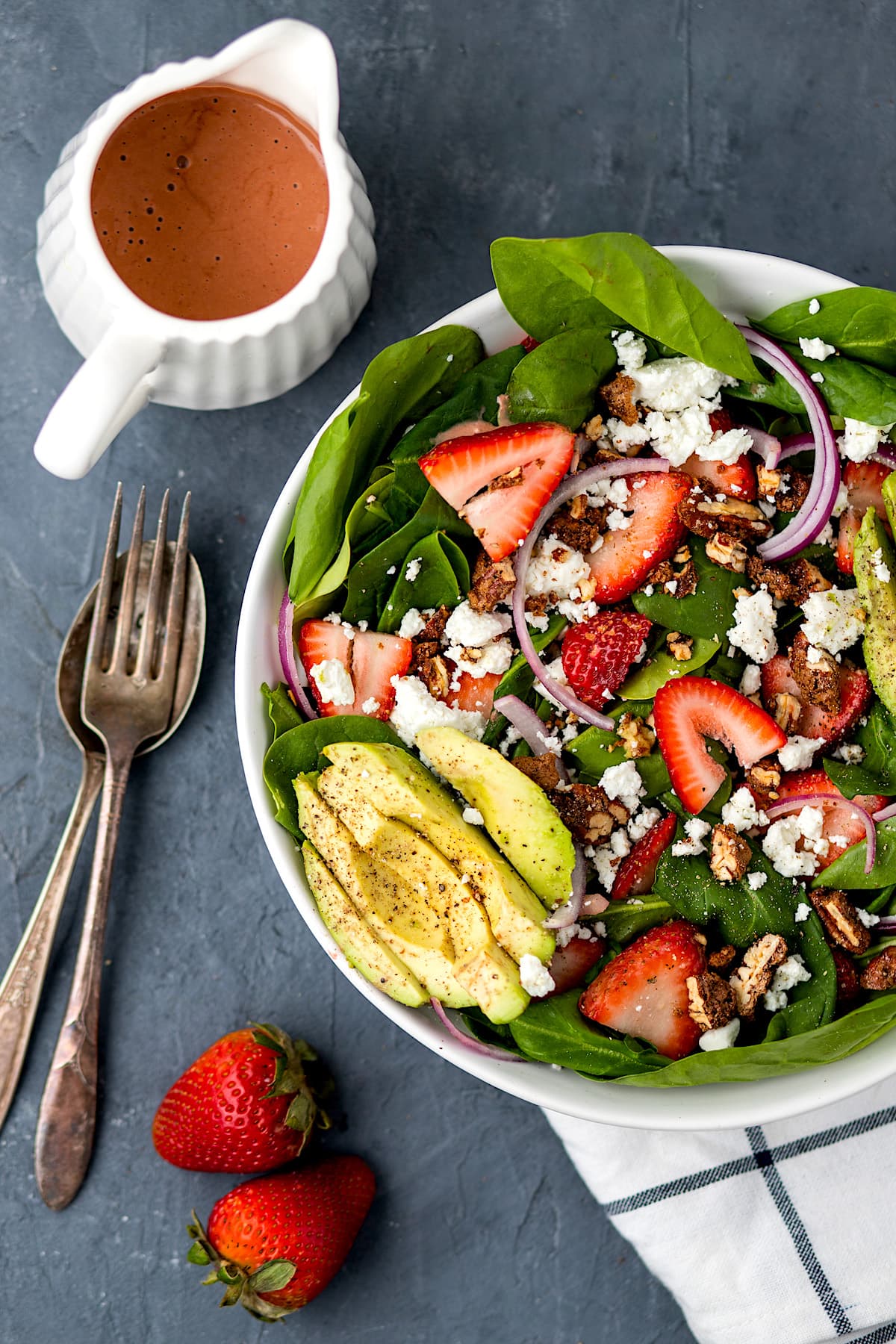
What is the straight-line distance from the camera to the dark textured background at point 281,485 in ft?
6.72

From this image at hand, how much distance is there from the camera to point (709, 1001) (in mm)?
1571

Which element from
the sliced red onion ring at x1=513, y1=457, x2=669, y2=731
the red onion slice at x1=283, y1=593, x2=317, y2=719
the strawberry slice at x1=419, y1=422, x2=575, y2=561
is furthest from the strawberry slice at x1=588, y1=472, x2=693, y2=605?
the red onion slice at x1=283, y1=593, x2=317, y2=719

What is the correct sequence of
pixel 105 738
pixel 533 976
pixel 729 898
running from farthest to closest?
pixel 105 738
pixel 729 898
pixel 533 976

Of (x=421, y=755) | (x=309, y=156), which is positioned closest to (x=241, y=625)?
(x=421, y=755)

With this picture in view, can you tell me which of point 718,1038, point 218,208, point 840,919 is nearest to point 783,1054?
point 718,1038

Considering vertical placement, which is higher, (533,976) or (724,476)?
(724,476)

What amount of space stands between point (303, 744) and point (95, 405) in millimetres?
575

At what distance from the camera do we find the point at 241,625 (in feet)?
5.45

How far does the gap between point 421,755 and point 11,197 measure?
130 cm

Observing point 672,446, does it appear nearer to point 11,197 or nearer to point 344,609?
point 344,609

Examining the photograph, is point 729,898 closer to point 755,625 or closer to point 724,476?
point 755,625

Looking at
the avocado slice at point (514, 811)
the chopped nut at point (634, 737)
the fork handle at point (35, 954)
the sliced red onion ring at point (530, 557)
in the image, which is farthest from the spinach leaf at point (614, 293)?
the fork handle at point (35, 954)

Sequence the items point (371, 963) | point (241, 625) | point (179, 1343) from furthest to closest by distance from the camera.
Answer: point (179, 1343) → point (241, 625) → point (371, 963)

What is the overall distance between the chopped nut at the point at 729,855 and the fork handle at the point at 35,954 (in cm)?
107
